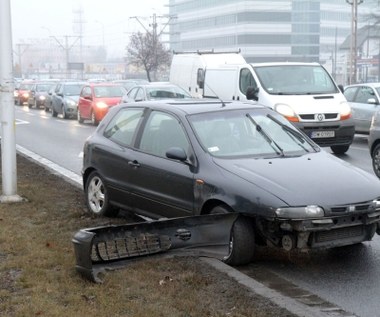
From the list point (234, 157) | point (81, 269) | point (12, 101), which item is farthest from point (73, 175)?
point (81, 269)

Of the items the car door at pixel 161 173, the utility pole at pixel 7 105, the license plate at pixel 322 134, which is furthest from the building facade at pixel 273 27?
the car door at pixel 161 173

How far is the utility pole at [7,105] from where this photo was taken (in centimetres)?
823

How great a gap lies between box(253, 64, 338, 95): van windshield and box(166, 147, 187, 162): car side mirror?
8.38m

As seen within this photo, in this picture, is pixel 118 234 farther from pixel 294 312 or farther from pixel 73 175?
pixel 73 175

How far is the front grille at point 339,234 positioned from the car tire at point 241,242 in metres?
0.59

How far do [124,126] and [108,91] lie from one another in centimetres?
1838

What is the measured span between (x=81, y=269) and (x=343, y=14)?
447ft

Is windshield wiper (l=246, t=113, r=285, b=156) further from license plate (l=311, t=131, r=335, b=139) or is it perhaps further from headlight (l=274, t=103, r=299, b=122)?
license plate (l=311, t=131, r=335, b=139)

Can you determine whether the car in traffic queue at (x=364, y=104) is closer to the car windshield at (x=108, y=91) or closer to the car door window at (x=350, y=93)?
the car door window at (x=350, y=93)

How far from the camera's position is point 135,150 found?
7234 millimetres

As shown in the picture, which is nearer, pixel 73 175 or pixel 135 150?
pixel 135 150

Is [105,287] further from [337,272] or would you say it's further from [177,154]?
[337,272]

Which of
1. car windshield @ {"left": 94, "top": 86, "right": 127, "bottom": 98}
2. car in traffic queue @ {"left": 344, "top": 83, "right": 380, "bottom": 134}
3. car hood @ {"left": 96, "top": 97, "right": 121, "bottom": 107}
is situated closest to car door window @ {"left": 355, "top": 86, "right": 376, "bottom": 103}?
car in traffic queue @ {"left": 344, "top": 83, "right": 380, "bottom": 134}

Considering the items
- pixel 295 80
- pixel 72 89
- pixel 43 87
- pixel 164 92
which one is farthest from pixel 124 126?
pixel 43 87
